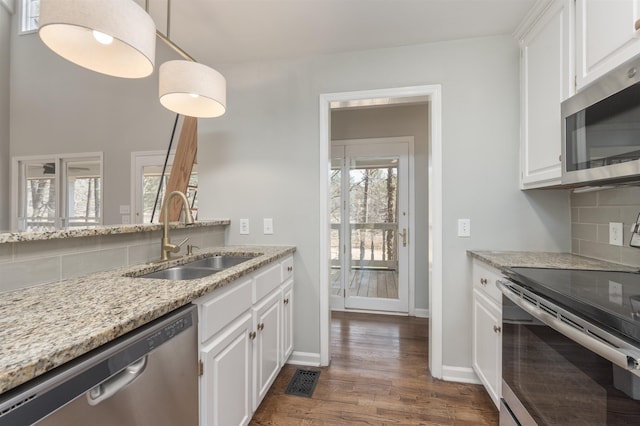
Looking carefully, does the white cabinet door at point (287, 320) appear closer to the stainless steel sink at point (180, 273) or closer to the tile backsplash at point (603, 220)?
the stainless steel sink at point (180, 273)

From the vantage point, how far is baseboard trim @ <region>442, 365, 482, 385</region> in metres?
2.00

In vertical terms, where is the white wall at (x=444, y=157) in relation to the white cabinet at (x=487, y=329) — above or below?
above

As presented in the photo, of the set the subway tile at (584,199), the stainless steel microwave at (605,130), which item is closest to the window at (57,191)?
the stainless steel microwave at (605,130)

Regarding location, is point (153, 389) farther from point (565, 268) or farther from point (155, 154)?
point (155, 154)

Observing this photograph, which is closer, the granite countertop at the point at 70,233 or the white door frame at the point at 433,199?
the granite countertop at the point at 70,233

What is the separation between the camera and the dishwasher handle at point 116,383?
2.24 ft

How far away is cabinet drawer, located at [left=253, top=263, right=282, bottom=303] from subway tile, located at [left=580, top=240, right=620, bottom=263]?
1927mm

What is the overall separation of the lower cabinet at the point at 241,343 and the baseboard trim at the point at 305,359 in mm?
271

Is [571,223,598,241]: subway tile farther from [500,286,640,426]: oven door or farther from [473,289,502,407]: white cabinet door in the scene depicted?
[500,286,640,426]: oven door

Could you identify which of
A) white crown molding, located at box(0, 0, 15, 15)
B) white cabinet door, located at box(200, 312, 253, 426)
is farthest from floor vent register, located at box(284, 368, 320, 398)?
white crown molding, located at box(0, 0, 15, 15)

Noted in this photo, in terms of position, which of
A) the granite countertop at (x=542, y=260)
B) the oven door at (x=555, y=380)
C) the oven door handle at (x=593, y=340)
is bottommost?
the oven door at (x=555, y=380)

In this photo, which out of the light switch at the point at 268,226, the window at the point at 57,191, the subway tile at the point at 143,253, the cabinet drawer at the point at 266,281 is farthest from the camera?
the window at the point at 57,191

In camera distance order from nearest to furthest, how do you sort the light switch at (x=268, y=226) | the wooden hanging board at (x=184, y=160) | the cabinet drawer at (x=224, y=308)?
the cabinet drawer at (x=224, y=308) < the light switch at (x=268, y=226) < the wooden hanging board at (x=184, y=160)

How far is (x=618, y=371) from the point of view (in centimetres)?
77
